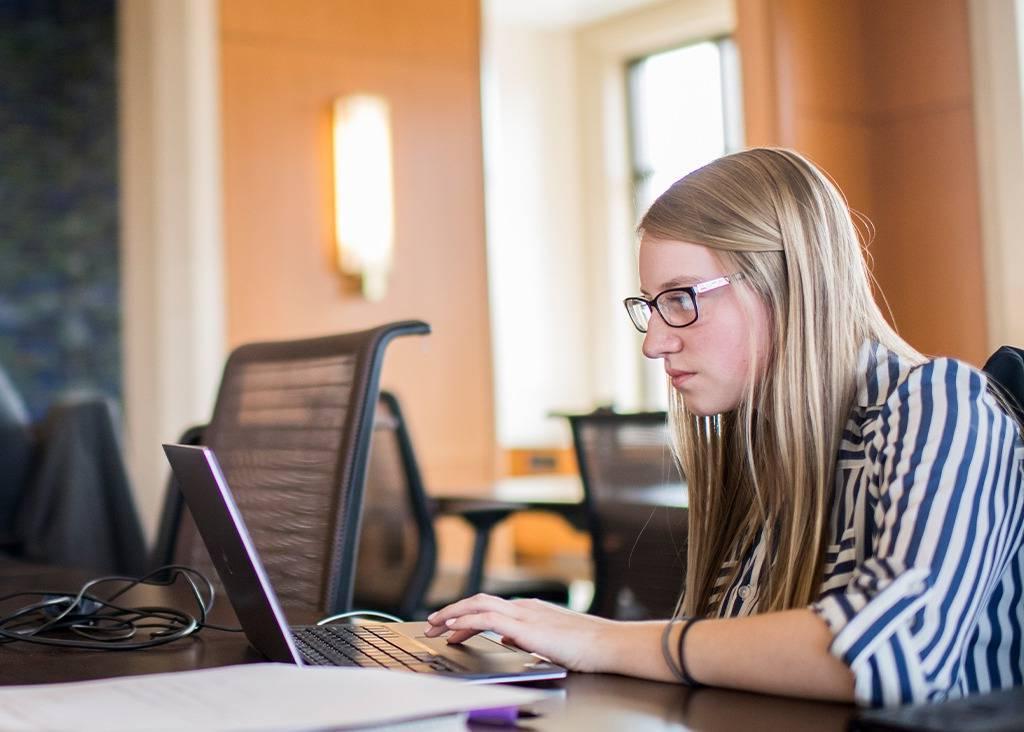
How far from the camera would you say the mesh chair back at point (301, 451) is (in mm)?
1518

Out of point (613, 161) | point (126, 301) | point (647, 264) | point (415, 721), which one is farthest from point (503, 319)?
point (415, 721)

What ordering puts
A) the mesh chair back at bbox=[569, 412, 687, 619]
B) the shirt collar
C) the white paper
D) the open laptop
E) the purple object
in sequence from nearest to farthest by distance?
the white paper, the purple object, the open laptop, the shirt collar, the mesh chair back at bbox=[569, 412, 687, 619]

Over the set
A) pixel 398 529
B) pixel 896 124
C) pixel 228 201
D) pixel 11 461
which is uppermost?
pixel 228 201

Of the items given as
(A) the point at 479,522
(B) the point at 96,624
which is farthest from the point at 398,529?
(B) the point at 96,624

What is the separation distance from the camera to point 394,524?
314 centimetres

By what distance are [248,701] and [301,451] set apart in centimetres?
87

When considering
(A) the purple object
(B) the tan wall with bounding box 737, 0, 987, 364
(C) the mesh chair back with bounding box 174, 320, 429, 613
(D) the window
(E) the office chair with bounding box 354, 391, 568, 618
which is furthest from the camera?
(D) the window

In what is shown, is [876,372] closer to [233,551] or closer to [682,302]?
[682,302]

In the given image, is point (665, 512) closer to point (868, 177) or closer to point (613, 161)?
point (868, 177)

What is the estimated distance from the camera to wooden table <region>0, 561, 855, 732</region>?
2.71ft

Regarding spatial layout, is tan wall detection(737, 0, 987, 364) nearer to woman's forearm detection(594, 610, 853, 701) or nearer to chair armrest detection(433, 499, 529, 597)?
chair armrest detection(433, 499, 529, 597)

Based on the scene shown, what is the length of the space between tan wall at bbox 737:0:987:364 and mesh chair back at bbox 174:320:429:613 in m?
1.54

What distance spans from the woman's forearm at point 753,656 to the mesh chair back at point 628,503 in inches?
45.2

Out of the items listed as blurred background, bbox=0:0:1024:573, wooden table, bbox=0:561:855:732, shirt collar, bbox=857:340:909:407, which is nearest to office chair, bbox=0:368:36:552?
blurred background, bbox=0:0:1024:573
